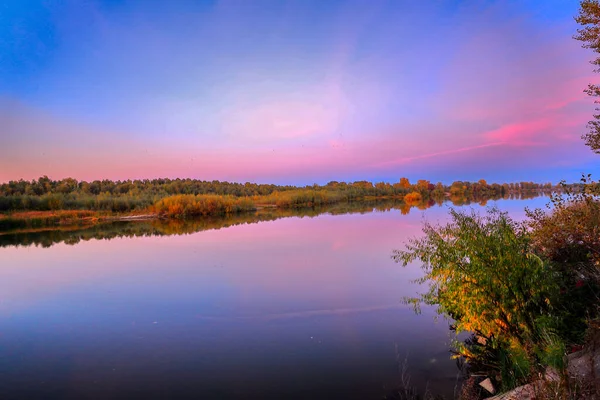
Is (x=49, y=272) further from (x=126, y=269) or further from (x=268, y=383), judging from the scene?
(x=268, y=383)

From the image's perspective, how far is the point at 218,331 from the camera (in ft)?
26.3

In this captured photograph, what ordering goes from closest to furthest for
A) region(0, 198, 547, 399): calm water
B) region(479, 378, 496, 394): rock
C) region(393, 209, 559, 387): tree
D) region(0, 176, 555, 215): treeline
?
region(479, 378, 496, 394): rock, region(393, 209, 559, 387): tree, region(0, 198, 547, 399): calm water, region(0, 176, 555, 215): treeline

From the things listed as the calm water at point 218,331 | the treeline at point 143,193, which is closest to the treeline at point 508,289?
the calm water at point 218,331

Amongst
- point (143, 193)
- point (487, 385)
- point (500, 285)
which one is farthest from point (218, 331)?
point (143, 193)

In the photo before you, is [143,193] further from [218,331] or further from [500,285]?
[500,285]

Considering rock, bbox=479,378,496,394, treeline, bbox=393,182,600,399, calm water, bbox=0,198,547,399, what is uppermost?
treeline, bbox=393,182,600,399

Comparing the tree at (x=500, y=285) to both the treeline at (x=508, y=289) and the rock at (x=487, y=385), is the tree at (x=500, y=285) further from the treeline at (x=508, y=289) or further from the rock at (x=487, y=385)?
the rock at (x=487, y=385)

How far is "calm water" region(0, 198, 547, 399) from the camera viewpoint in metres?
5.89

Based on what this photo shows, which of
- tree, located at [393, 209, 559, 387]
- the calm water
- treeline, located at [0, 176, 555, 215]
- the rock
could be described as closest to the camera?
the rock

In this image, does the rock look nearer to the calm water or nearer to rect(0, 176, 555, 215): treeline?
the calm water

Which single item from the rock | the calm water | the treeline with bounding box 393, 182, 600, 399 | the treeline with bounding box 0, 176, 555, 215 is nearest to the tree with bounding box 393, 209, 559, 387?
the treeline with bounding box 393, 182, 600, 399

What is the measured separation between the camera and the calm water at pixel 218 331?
589 cm

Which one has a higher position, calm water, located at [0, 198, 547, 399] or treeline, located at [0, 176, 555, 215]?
treeline, located at [0, 176, 555, 215]

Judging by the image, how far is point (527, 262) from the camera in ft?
18.2
